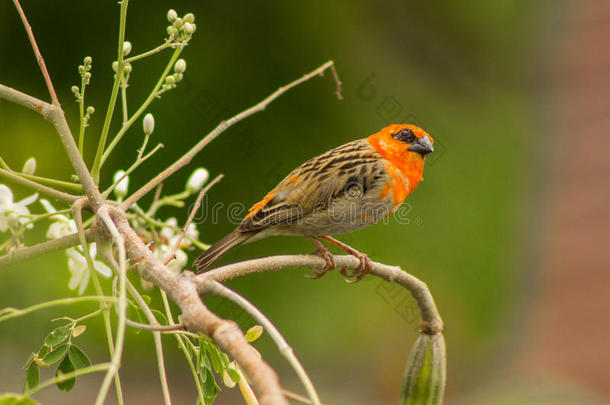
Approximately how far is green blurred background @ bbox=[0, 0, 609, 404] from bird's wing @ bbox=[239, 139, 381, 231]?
0.49 metres

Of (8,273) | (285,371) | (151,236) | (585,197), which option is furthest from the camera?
(585,197)

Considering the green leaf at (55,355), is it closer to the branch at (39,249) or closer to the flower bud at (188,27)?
the branch at (39,249)

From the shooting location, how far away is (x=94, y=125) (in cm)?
253

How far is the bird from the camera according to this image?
176 centimetres

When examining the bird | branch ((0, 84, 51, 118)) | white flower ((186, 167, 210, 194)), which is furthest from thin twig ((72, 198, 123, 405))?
the bird

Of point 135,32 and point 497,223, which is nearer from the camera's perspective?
point 135,32

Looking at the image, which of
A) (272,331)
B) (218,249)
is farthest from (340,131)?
(272,331)

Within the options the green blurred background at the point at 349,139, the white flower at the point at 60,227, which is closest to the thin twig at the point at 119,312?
the white flower at the point at 60,227

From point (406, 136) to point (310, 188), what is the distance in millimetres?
359

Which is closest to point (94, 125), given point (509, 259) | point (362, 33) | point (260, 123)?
point (260, 123)

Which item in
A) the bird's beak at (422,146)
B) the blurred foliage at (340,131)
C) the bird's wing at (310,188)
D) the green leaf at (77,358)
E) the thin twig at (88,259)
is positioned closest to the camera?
the thin twig at (88,259)

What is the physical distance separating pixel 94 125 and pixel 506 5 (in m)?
2.47

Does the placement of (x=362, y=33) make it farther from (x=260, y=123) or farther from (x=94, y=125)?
(x=94, y=125)

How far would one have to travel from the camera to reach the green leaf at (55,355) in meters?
0.87
